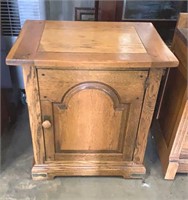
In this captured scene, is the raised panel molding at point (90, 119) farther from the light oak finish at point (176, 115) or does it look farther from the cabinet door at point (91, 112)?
the light oak finish at point (176, 115)

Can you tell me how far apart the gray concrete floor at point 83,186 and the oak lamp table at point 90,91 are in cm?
5

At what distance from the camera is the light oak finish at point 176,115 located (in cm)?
115

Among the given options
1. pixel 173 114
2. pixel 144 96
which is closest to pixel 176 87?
pixel 173 114

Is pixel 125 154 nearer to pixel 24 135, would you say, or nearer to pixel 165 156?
pixel 165 156

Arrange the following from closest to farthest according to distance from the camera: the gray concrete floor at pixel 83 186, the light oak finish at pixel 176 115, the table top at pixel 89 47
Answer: the table top at pixel 89 47, the light oak finish at pixel 176 115, the gray concrete floor at pixel 83 186

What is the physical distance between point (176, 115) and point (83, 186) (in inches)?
23.1

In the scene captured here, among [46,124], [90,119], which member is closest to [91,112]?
[90,119]

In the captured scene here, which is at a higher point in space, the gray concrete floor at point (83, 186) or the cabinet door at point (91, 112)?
the cabinet door at point (91, 112)

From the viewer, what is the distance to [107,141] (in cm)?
121

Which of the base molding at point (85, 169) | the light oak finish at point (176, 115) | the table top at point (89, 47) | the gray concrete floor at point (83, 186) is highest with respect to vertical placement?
the table top at point (89, 47)

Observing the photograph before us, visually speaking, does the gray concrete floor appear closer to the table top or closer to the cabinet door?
the cabinet door

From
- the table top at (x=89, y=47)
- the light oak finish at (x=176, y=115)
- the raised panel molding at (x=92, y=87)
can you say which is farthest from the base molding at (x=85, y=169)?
the table top at (x=89, y=47)

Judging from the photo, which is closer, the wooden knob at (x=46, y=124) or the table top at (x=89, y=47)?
the table top at (x=89, y=47)

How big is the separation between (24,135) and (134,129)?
0.75m
